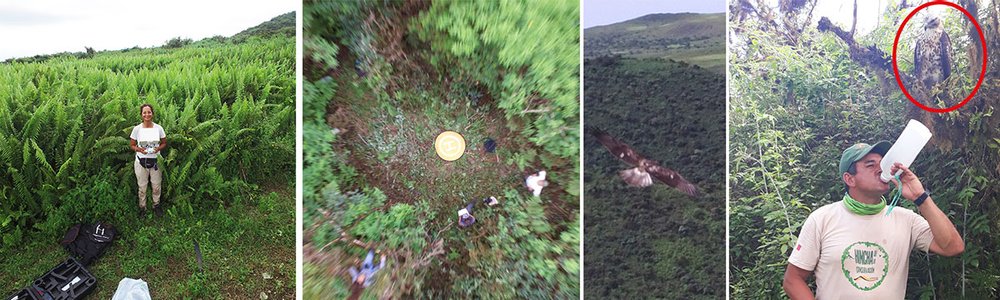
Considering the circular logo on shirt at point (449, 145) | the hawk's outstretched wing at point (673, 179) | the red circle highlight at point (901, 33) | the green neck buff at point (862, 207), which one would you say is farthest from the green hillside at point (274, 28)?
the red circle highlight at point (901, 33)

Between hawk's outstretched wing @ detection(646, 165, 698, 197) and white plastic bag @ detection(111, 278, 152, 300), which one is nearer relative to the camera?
white plastic bag @ detection(111, 278, 152, 300)

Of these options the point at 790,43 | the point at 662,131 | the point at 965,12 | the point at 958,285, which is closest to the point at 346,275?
the point at 662,131

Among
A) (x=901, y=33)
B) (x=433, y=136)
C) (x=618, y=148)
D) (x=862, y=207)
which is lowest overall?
(x=862, y=207)

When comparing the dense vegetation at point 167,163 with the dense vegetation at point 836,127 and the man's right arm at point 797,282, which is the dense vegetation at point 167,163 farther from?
the man's right arm at point 797,282

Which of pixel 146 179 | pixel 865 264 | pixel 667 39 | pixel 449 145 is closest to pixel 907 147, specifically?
pixel 865 264

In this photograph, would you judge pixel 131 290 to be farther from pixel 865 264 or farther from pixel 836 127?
pixel 865 264

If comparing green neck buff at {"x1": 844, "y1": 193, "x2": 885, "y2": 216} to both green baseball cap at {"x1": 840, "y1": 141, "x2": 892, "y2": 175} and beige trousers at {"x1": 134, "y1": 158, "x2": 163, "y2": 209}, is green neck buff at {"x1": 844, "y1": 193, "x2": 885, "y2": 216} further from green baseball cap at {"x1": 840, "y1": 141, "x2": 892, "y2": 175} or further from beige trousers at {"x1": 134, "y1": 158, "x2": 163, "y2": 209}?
beige trousers at {"x1": 134, "y1": 158, "x2": 163, "y2": 209}

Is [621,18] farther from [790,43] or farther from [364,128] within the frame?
[364,128]

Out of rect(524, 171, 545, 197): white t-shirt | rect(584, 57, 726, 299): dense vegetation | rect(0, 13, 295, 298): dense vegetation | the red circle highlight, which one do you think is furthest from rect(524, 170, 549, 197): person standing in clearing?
the red circle highlight
